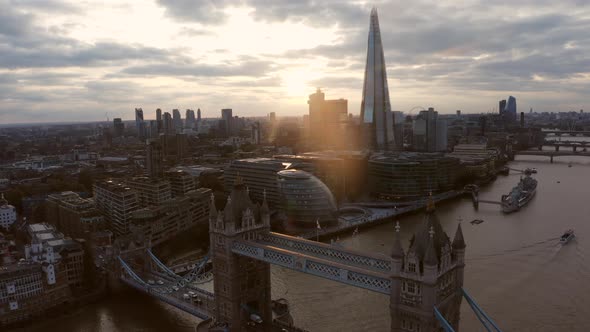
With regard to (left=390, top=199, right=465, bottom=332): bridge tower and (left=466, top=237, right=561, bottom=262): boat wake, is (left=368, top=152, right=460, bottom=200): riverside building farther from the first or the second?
(left=390, top=199, right=465, bottom=332): bridge tower

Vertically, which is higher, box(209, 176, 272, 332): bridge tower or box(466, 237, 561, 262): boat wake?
box(209, 176, 272, 332): bridge tower

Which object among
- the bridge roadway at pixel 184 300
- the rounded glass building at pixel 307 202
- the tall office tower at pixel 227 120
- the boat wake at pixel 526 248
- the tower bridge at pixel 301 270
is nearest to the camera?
the tower bridge at pixel 301 270

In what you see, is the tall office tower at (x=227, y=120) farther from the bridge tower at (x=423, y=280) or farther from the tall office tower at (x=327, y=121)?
the bridge tower at (x=423, y=280)

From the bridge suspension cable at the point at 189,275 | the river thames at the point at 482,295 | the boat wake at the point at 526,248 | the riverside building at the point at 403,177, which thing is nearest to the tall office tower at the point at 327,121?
the riverside building at the point at 403,177

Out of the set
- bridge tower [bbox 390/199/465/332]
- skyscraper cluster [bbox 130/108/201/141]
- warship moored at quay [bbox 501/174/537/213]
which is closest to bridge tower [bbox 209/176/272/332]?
bridge tower [bbox 390/199/465/332]

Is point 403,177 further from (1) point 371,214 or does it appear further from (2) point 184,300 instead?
(2) point 184,300

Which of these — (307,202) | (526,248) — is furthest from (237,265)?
(526,248)
